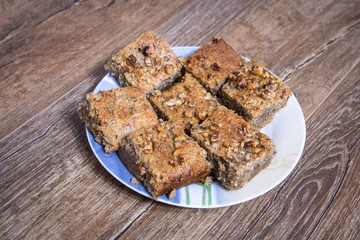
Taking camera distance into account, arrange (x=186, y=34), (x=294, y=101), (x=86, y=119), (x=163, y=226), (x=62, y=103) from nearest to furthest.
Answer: (x=163, y=226)
(x=86, y=119)
(x=294, y=101)
(x=62, y=103)
(x=186, y=34)

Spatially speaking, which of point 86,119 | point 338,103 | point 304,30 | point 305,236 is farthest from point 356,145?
point 86,119

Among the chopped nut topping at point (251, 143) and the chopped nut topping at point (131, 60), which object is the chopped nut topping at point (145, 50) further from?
the chopped nut topping at point (251, 143)

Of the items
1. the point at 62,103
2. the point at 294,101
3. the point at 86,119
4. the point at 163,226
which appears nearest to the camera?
the point at 163,226

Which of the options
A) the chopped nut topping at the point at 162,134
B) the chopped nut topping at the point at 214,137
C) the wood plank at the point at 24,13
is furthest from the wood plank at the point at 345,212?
the wood plank at the point at 24,13

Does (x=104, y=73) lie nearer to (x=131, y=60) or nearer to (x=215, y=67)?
(x=131, y=60)

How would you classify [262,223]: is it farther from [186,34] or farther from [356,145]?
[186,34]

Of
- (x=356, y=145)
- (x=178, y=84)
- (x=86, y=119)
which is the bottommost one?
(x=356, y=145)

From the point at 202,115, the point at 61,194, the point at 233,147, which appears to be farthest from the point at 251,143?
the point at 61,194
